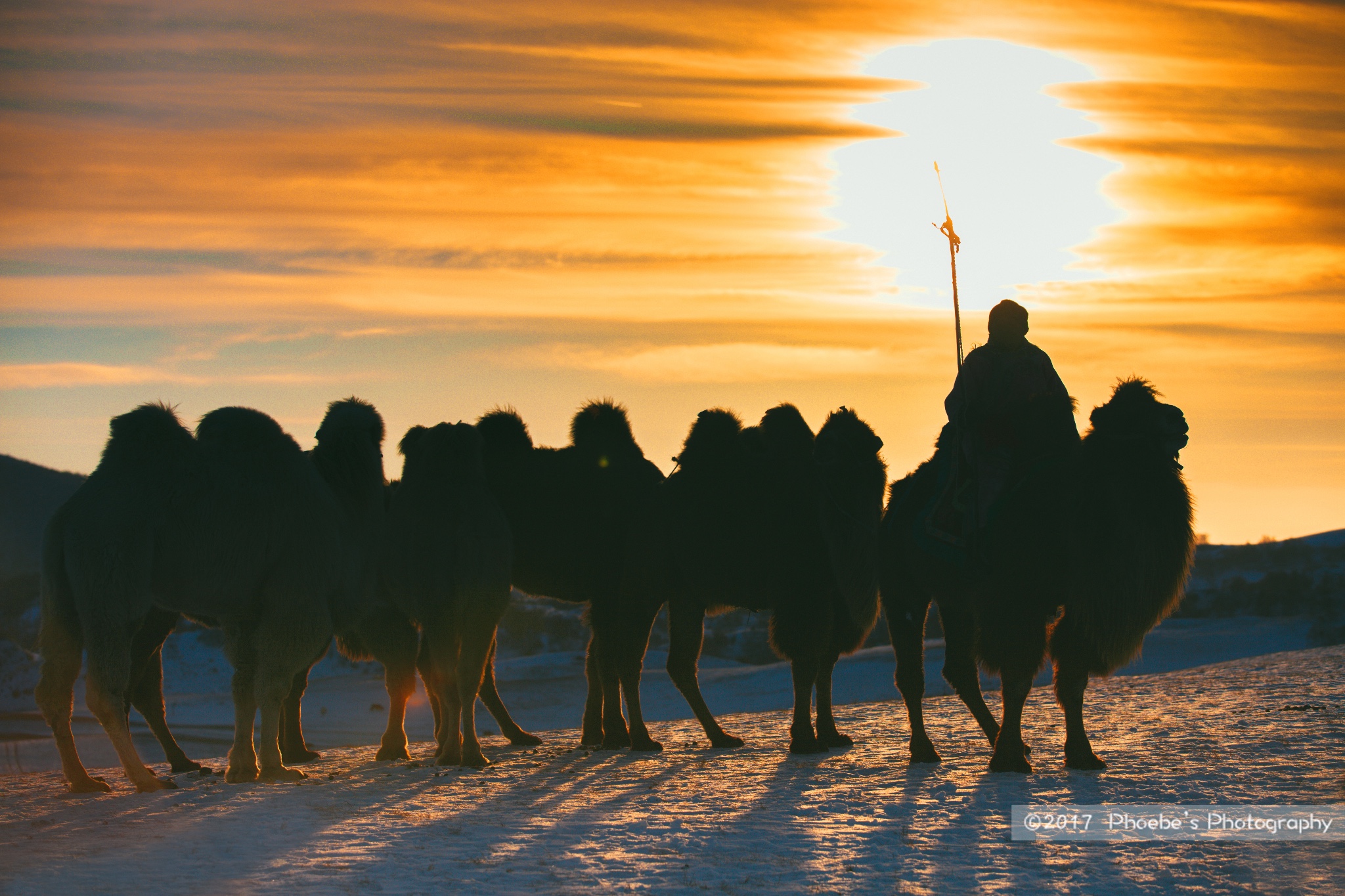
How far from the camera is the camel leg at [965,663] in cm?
917

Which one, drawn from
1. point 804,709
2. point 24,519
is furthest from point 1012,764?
point 24,519

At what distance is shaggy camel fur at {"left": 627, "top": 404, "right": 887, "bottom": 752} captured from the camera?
959 centimetres

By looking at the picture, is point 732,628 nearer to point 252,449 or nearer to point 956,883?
point 252,449

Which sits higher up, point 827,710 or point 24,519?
point 24,519

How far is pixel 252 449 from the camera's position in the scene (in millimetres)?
9117

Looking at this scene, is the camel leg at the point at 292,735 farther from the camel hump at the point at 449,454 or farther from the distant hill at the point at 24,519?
the distant hill at the point at 24,519

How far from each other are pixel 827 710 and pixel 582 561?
258 centimetres

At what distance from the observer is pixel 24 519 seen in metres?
75.9

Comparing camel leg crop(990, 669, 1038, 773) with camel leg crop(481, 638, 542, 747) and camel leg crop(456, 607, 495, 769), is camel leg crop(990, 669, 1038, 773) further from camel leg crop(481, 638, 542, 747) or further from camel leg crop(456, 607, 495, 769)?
camel leg crop(481, 638, 542, 747)

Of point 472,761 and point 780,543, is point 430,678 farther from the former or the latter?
point 780,543

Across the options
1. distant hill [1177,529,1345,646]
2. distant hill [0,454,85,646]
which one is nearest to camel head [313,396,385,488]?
distant hill [1177,529,1345,646]

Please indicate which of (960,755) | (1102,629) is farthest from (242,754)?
(1102,629)

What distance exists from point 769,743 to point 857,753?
49.0 inches

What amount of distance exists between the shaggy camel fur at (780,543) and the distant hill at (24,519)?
42324 millimetres
